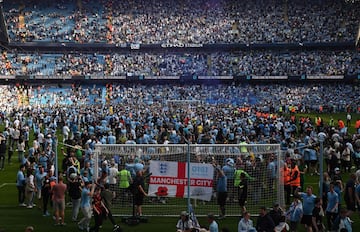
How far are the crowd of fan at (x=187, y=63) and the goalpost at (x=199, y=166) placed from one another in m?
38.9

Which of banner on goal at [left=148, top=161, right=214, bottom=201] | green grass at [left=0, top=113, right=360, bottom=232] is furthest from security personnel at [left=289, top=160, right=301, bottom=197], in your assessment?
banner on goal at [left=148, top=161, right=214, bottom=201]

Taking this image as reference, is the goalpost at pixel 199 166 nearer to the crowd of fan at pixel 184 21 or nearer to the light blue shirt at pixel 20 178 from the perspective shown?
the light blue shirt at pixel 20 178

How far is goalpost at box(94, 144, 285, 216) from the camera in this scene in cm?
1334

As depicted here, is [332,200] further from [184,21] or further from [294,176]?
[184,21]

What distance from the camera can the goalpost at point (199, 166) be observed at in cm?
1334

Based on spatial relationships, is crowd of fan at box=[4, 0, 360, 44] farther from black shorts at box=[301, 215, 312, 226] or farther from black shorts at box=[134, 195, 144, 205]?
black shorts at box=[301, 215, 312, 226]

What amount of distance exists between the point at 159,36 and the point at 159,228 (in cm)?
4597

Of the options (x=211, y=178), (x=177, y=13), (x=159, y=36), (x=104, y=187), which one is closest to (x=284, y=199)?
(x=211, y=178)

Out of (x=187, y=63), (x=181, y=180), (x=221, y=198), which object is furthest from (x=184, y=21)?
(x=181, y=180)

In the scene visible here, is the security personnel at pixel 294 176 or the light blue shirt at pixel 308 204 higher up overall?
the security personnel at pixel 294 176

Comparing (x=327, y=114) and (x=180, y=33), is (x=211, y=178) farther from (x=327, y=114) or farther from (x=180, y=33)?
(x=180, y=33)

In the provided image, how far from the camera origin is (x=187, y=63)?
54.8m

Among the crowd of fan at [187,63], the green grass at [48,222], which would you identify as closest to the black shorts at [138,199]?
the green grass at [48,222]

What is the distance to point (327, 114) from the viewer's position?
4381cm
